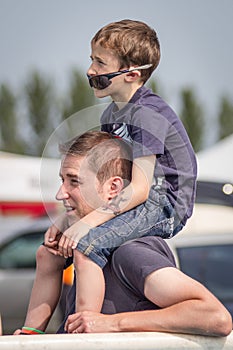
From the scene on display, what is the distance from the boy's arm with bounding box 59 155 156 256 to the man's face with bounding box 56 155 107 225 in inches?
1.4

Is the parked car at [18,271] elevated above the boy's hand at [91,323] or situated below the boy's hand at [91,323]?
Answer: below

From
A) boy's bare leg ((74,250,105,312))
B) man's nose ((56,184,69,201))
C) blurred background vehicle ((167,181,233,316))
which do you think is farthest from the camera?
blurred background vehicle ((167,181,233,316))

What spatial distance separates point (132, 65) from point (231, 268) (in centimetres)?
412

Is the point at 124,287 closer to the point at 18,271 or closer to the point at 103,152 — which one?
the point at 103,152

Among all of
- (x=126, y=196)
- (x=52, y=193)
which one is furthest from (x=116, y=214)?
(x=52, y=193)

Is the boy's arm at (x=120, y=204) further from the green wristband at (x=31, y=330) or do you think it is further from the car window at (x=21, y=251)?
the car window at (x=21, y=251)

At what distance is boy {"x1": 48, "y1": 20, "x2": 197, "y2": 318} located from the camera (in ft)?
10.5

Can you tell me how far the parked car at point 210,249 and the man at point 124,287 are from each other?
357 cm

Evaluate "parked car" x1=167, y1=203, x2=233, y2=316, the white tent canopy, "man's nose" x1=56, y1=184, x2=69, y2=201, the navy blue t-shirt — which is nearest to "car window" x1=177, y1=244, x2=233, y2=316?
"parked car" x1=167, y1=203, x2=233, y2=316

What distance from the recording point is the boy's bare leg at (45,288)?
3.41 m

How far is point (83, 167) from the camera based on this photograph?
10.8ft

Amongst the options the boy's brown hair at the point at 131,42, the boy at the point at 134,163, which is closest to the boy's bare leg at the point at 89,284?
the boy at the point at 134,163

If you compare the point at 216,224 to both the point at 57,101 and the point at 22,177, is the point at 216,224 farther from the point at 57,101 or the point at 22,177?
the point at 57,101

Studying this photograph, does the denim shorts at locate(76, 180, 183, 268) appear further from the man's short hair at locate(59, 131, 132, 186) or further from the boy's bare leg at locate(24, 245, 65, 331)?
the boy's bare leg at locate(24, 245, 65, 331)
